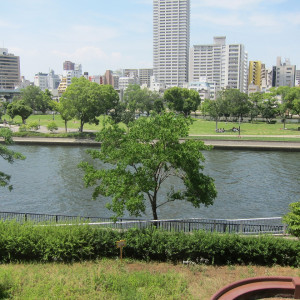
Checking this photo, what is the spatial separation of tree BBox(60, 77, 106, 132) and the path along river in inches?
364

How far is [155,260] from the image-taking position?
37.2 ft

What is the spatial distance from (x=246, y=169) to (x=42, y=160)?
18.2 m

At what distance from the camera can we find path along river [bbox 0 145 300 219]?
20.6 m

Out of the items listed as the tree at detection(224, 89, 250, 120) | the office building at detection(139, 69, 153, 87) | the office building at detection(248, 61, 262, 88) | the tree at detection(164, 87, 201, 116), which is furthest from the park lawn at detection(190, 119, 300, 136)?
the office building at detection(139, 69, 153, 87)

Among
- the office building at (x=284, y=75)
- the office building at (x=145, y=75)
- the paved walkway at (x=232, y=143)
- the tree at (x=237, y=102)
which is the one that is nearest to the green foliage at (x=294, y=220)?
the paved walkway at (x=232, y=143)

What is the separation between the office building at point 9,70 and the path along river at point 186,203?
123544 mm

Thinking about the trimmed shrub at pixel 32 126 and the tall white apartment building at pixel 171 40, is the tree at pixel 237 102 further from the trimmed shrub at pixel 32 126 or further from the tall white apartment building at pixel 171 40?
the tall white apartment building at pixel 171 40

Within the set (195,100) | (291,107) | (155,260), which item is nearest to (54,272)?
(155,260)

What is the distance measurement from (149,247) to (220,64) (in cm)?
15179

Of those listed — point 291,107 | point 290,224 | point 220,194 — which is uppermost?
point 291,107

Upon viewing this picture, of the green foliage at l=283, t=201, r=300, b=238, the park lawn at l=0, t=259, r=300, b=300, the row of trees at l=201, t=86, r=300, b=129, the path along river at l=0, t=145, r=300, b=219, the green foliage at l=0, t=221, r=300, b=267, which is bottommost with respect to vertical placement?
the path along river at l=0, t=145, r=300, b=219

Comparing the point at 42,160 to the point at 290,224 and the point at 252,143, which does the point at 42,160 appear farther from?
the point at 290,224

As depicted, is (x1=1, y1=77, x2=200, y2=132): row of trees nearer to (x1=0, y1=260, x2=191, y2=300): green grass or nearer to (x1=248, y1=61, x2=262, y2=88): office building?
(x1=0, y1=260, x2=191, y2=300): green grass

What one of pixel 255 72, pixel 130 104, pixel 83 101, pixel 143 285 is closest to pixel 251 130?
pixel 83 101
